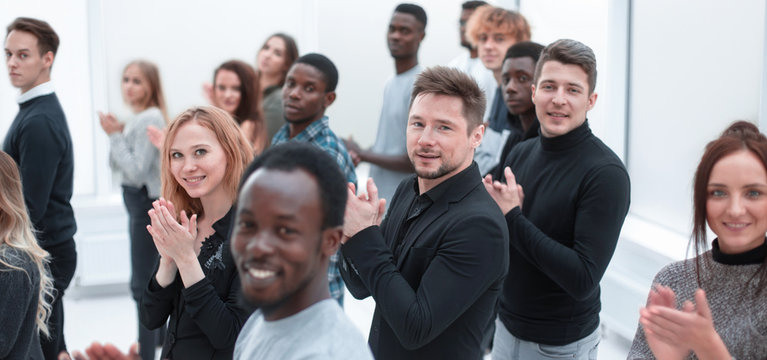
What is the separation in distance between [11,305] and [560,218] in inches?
60.0

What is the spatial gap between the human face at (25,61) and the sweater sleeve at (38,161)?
9.2 inches

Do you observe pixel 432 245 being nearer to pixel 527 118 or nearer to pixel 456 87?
pixel 456 87

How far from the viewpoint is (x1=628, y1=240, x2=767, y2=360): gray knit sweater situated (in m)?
1.71

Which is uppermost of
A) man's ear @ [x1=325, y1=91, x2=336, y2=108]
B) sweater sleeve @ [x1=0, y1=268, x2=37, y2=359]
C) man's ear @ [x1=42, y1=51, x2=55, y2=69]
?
man's ear @ [x1=42, y1=51, x2=55, y2=69]

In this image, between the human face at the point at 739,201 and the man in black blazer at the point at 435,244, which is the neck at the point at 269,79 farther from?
the human face at the point at 739,201

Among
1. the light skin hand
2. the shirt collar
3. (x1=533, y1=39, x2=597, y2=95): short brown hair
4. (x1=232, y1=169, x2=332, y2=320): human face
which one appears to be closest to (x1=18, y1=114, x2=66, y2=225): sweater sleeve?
the shirt collar

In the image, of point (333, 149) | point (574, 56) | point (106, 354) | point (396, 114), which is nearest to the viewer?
point (106, 354)

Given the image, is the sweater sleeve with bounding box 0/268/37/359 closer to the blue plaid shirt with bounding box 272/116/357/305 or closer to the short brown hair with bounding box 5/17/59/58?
the blue plaid shirt with bounding box 272/116/357/305

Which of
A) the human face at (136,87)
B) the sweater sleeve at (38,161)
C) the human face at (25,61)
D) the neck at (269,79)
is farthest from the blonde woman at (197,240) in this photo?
the neck at (269,79)

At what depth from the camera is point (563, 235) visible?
7.76ft

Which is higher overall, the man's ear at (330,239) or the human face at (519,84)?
the human face at (519,84)

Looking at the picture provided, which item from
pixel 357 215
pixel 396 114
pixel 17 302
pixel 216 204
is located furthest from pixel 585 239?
pixel 396 114

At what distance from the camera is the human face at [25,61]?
341cm

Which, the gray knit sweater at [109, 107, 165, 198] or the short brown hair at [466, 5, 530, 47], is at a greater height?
the short brown hair at [466, 5, 530, 47]
